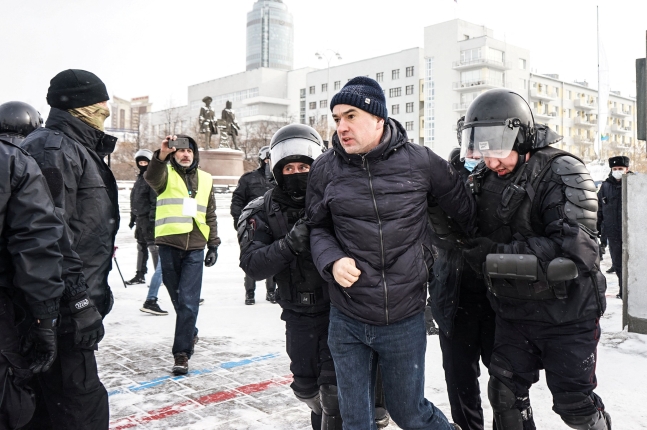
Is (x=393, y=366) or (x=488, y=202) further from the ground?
(x=488, y=202)

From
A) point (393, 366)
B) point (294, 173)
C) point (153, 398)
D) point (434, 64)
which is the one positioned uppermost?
point (434, 64)

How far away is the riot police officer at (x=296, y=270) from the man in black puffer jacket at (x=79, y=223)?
2.57 ft

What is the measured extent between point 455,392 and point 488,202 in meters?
1.21

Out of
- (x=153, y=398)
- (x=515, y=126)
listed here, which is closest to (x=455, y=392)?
(x=515, y=126)

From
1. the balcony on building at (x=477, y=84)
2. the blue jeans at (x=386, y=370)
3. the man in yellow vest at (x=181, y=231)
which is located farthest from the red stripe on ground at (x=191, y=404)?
the balcony on building at (x=477, y=84)

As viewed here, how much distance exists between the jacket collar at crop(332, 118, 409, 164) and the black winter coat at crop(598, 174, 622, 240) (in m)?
7.63

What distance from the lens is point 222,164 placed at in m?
30.6

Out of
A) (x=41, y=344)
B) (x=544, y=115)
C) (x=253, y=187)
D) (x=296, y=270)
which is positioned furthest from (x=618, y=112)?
(x=41, y=344)

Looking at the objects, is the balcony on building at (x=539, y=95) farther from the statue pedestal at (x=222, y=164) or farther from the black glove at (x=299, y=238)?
the black glove at (x=299, y=238)

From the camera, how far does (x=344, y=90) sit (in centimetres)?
273

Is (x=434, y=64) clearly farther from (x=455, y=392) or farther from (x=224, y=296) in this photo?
(x=455, y=392)

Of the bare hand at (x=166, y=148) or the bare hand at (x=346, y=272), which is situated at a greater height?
the bare hand at (x=166, y=148)

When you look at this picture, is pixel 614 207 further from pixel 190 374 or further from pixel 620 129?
pixel 620 129

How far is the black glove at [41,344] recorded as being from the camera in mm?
2584
